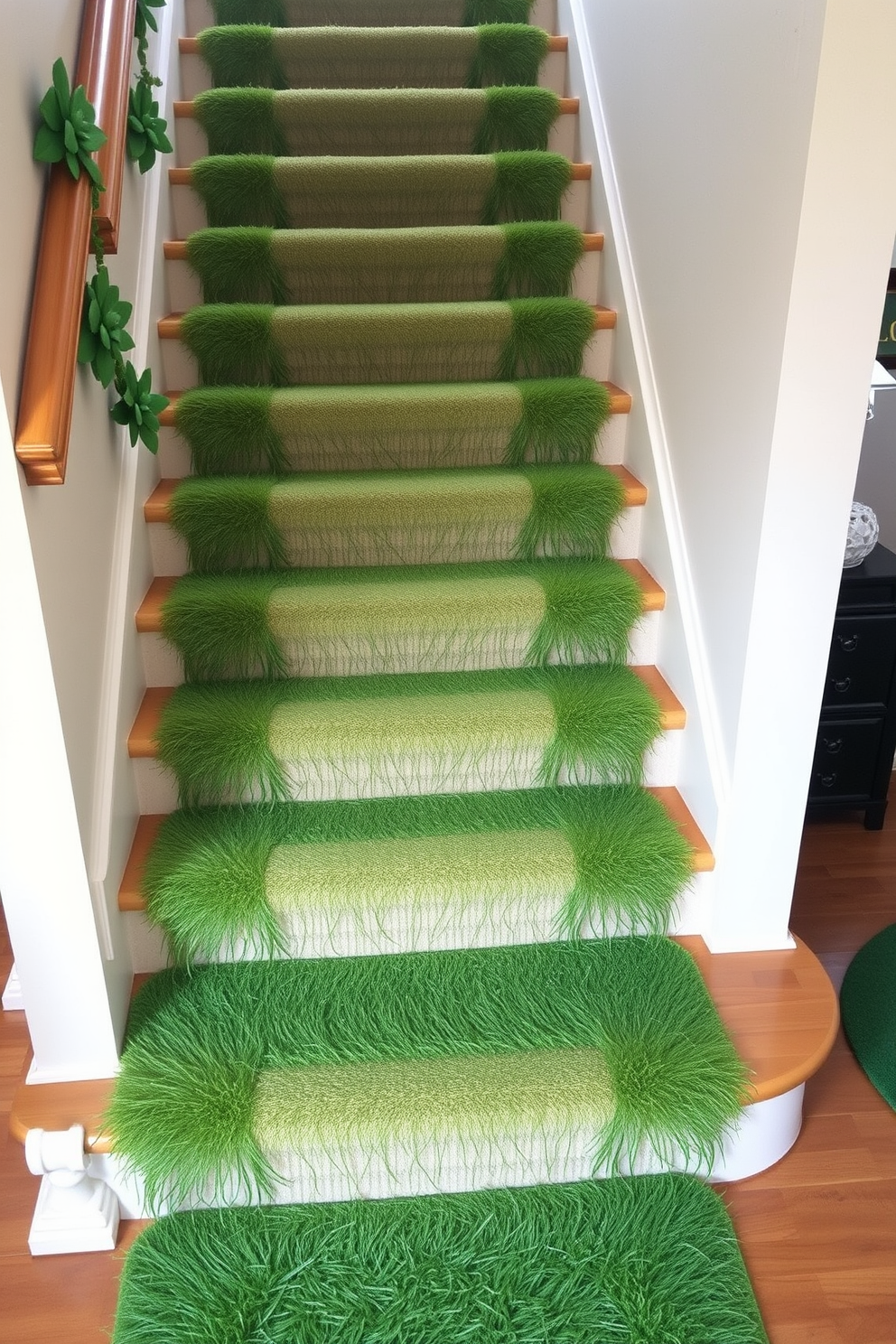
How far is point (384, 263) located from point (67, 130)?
1.17 m

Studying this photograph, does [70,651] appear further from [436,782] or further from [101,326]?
[436,782]

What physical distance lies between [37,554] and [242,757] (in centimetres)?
60

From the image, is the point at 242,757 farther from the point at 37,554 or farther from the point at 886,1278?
the point at 886,1278

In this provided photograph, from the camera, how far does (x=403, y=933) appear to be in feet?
5.94

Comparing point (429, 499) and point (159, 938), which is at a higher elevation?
point (429, 499)

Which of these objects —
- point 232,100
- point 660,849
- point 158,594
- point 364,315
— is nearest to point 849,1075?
point 660,849

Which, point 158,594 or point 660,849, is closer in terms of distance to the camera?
point 660,849

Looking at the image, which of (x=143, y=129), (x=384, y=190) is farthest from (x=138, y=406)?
(x=384, y=190)

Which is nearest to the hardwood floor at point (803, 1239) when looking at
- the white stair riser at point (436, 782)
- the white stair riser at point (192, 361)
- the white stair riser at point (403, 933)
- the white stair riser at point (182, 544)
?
the white stair riser at point (403, 933)

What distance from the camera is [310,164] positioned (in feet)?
8.59

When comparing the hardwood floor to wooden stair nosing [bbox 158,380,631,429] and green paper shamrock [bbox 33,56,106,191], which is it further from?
green paper shamrock [bbox 33,56,106,191]

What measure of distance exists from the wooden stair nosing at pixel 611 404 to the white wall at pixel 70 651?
30cm

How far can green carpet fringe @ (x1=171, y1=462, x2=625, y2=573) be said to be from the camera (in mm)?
2154

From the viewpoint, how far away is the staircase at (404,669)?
159cm
